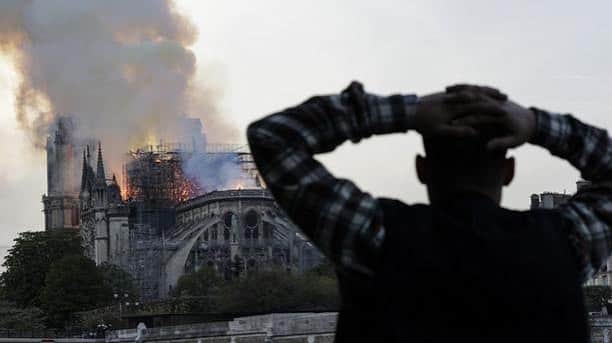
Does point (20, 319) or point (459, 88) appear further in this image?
point (20, 319)

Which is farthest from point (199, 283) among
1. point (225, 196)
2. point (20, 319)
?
point (225, 196)

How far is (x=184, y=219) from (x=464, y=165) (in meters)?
147

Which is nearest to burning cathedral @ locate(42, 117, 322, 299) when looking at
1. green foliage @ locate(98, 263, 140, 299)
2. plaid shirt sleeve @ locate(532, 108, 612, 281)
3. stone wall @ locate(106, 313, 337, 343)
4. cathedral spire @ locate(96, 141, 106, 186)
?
cathedral spire @ locate(96, 141, 106, 186)

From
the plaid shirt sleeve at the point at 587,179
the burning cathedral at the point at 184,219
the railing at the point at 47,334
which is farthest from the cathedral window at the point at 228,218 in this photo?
the plaid shirt sleeve at the point at 587,179

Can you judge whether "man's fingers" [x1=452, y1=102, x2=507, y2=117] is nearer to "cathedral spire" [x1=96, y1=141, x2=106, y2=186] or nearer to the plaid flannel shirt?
the plaid flannel shirt

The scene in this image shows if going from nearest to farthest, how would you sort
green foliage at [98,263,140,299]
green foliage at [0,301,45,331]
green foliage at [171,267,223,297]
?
1. green foliage at [0,301,45,331]
2. green foliage at [171,267,223,297]
3. green foliage at [98,263,140,299]

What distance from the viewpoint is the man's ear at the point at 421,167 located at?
497 cm

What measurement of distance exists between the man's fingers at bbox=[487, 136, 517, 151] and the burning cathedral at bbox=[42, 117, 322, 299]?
403 ft

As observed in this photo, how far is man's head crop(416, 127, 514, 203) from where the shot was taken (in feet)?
15.8

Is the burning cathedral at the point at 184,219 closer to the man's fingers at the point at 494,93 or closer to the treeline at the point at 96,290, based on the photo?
the treeline at the point at 96,290

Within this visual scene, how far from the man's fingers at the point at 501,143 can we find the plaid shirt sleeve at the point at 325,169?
0.79ft

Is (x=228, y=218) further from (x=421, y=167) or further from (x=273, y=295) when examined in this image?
(x=421, y=167)

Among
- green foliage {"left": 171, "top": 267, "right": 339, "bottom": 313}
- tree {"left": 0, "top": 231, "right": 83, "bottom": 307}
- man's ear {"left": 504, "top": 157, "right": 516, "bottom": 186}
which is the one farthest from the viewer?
tree {"left": 0, "top": 231, "right": 83, "bottom": 307}

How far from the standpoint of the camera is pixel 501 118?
189 inches
